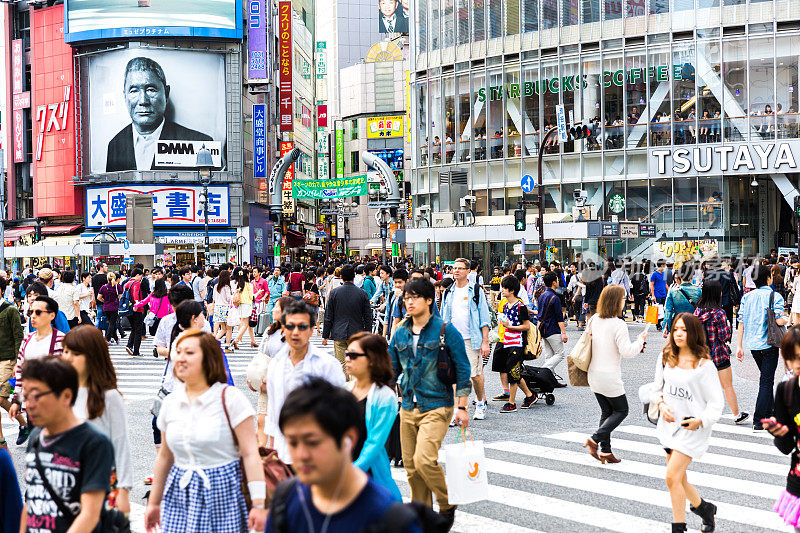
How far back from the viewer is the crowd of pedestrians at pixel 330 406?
2889 millimetres

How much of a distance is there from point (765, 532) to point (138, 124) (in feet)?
171

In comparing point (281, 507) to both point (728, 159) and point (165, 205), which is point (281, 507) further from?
point (165, 205)

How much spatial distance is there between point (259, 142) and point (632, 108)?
26.0 meters

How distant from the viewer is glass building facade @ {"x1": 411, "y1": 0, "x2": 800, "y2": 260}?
3894cm

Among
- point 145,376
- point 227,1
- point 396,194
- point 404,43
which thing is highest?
point 404,43

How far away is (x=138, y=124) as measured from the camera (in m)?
54.2

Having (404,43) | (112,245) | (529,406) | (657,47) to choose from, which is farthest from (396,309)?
(404,43)

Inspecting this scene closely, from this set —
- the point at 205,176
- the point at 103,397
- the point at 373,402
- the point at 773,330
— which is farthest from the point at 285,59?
the point at 103,397

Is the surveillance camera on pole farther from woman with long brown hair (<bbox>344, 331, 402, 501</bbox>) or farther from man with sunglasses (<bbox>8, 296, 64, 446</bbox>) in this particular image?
woman with long brown hair (<bbox>344, 331, 402, 501</bbox>)

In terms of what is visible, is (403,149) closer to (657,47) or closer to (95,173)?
(95,173)

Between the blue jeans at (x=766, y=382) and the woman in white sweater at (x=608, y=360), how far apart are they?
2210mm

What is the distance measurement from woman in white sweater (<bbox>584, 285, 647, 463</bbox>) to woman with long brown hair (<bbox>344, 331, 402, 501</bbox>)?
3.45m

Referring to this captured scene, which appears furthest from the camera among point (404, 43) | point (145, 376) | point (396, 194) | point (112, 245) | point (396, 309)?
point (404, 43)

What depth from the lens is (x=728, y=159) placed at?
127 feet
